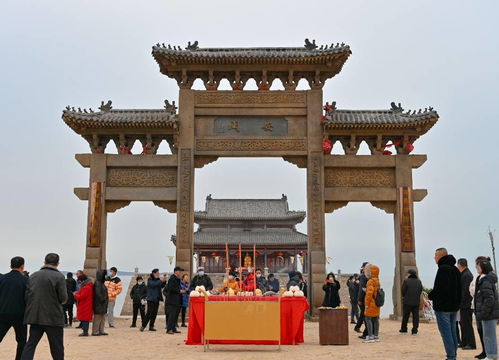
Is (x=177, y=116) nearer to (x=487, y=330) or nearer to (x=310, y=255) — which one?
(x=310, y=255)

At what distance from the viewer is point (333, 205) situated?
16.2 meters

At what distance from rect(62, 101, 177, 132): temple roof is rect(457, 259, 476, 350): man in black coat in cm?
Answer: 938

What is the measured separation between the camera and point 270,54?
16125mm

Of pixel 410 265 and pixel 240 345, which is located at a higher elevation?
pixel 410 265

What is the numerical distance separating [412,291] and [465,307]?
11.5ft

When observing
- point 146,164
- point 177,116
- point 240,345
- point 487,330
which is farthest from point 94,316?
point 487,330

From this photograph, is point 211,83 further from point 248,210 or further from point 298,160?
point 248,210

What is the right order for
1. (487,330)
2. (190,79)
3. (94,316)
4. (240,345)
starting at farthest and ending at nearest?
(190,79)
(94,316)
(240,345)
(487,330)

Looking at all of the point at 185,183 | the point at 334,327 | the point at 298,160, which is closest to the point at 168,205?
the point at 185,183

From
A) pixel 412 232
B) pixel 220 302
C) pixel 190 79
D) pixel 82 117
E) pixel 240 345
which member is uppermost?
pixel 190 79

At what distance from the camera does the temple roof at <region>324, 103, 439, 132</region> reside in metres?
16.0

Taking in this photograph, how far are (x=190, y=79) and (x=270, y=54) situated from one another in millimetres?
2470

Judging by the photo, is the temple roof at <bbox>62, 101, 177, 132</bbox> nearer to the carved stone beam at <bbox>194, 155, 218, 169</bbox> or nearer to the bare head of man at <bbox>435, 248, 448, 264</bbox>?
the carved stone beam at <bbox>194, 155, 218, 169</bbox>

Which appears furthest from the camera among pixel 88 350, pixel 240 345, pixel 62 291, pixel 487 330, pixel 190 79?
pixel 190 79
